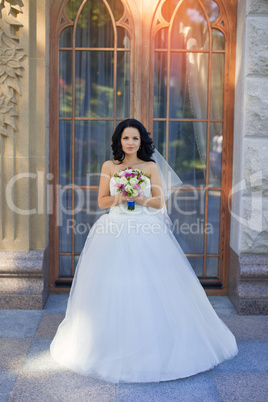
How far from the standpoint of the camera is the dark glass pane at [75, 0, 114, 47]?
5.08m

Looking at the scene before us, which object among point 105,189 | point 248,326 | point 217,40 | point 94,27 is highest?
point 94,27

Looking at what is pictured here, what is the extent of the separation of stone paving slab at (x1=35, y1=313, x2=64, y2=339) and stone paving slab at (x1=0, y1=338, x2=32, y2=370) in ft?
0.57

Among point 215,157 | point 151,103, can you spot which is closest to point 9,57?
point 151,103

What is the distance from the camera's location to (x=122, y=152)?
164 inches

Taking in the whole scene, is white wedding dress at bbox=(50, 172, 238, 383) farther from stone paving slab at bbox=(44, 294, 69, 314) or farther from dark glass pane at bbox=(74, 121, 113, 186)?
dark glass pane at bbox=(74, 121, 113, 186)

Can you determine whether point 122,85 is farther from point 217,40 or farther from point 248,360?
point 248,360

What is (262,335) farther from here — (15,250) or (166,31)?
(166,31)

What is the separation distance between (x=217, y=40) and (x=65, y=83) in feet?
5.66

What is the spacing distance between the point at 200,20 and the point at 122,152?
1972 millimetres

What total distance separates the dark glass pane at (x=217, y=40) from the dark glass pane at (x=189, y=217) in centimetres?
160

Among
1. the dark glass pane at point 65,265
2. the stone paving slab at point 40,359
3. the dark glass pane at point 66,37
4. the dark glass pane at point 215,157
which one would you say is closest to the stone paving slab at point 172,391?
the stone paving slab at point 40,359

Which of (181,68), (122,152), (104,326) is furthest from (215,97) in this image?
(104,326)

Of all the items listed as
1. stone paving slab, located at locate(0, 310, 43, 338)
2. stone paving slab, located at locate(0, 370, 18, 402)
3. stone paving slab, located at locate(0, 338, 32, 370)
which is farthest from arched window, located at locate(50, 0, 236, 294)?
stone paving slab, located at locate(0, 370, 18, 402)

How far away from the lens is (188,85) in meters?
5.21
